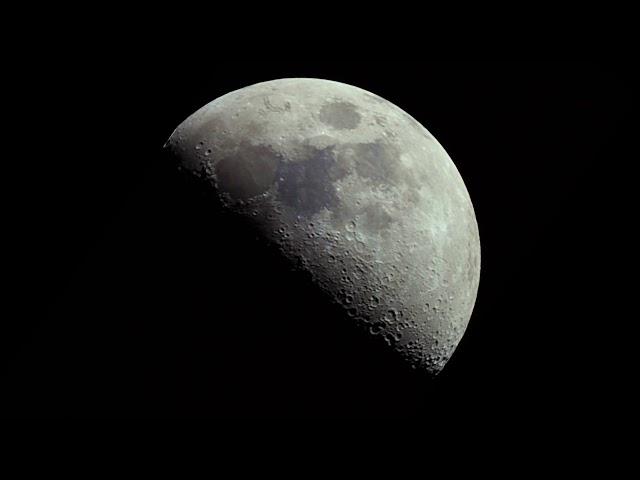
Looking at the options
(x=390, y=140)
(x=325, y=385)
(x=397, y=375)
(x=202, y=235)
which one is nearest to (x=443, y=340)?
(x=397, y=375)

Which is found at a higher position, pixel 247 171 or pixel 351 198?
pixel 351 198

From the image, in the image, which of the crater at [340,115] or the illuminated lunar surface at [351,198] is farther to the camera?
the crater at [340,115]

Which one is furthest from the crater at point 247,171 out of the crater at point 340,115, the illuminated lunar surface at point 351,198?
the crater at point 340,115

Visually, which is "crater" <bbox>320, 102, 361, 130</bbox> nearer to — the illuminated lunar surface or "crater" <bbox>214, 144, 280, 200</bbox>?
the illuminated lunar surface

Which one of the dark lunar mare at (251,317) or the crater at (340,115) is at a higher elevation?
the crater at (340,115)

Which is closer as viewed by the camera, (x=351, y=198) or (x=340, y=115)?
(x=351, y=198)

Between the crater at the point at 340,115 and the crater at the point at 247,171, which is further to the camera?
the crater at the point at 340,115

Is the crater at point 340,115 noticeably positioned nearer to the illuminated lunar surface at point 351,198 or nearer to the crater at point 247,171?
the illuminated lunar surface at point 351,198
